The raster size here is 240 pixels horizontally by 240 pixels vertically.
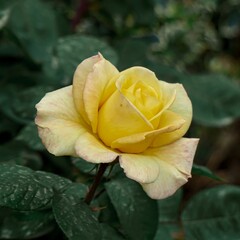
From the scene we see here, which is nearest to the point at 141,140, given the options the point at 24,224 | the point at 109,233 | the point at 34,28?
the point at 109,233

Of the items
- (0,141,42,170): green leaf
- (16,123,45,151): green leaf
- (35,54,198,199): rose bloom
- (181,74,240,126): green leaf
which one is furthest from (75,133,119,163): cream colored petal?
(181,74,240,126): green leaf

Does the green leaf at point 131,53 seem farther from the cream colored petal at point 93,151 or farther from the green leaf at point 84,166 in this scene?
the cream colored petal at point 93,151

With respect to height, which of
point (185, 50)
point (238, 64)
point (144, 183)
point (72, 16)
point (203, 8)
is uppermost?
point (144, 183)

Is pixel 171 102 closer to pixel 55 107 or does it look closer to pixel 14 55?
pixel 55 107

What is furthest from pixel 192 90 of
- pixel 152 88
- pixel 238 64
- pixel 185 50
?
pixel 238 64

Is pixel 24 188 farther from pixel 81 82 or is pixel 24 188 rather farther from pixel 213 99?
pixel 213 99

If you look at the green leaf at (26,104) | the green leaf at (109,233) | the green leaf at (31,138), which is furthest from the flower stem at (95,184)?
the green leaf at (26,104)
